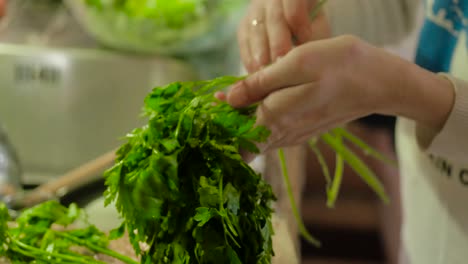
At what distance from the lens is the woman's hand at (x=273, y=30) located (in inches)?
23.2

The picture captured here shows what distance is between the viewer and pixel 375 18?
32.1 inches

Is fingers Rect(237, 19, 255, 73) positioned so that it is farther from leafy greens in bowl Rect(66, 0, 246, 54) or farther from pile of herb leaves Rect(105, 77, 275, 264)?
leafy greens in bowl Rect(66, 0, 246, 54)

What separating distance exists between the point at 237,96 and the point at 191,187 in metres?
0.11

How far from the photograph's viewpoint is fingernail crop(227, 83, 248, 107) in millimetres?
534

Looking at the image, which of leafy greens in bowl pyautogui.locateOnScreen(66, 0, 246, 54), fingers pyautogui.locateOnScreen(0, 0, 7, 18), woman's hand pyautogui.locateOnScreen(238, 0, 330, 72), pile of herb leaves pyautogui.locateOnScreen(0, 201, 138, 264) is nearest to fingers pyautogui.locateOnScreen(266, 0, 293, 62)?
woman's hand pyautogui.locateOnScreen(238, 0, 330, 72)

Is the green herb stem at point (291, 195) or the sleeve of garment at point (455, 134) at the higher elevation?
the sleeve of garment at point (455, 134)

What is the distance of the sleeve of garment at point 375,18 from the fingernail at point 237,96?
266 mm

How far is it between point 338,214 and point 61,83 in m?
1.10

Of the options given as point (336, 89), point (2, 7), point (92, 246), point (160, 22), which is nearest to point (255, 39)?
point (336, 89)

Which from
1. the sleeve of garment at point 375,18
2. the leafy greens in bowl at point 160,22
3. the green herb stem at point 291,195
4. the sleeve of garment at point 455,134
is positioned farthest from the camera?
the leafy greens in bowl at point 160,22

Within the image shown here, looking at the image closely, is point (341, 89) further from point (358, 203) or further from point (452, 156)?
point (358, 203)

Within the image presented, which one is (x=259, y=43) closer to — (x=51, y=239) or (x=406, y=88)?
(x=406, y=88)

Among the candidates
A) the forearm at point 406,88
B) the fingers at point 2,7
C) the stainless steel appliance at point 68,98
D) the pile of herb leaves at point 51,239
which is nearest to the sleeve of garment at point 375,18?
the forearm at point 406,88

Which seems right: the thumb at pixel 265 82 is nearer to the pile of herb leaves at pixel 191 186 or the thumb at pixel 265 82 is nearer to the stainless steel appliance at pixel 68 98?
the pile of herb leaves at pixel 191 186
